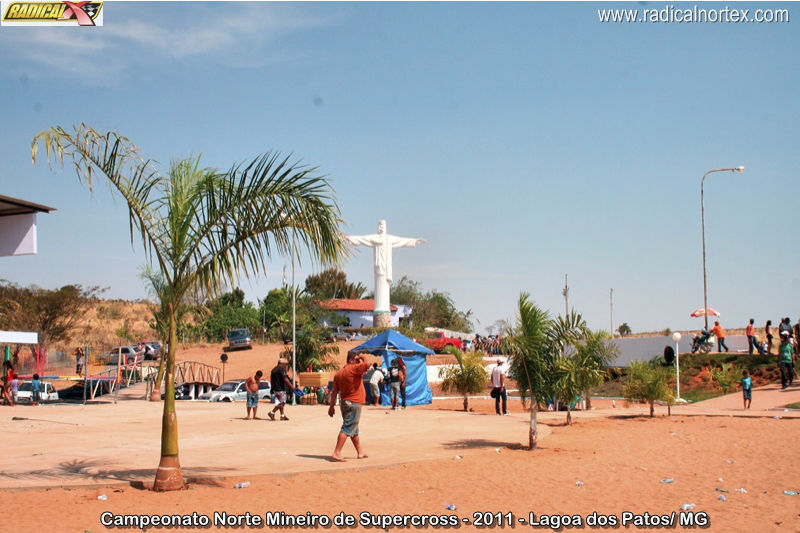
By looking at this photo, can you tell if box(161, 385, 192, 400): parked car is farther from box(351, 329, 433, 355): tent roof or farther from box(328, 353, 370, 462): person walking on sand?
box(328, 353, 370, 462): person walking on sand

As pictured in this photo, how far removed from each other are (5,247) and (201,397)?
20390mm

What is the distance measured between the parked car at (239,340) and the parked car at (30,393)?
2638 centimetres

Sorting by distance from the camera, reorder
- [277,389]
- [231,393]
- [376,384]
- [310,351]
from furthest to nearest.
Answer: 1. [310,351]
2. [231,393]
3. [376,384]
4. [277,389]

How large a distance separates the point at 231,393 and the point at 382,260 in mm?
38577

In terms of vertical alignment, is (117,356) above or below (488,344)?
below

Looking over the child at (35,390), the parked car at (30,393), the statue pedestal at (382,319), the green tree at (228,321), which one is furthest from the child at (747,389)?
the green tree at (228,321)

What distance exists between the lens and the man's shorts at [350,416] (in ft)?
40.0

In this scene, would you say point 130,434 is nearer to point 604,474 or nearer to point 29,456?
point 29,456

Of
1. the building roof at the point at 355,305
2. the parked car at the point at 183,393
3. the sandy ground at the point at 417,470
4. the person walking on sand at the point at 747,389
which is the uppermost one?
the building roof at the point at 355,305

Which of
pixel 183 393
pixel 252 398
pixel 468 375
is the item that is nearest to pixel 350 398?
pixel 252 398

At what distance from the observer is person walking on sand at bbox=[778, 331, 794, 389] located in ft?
79.1

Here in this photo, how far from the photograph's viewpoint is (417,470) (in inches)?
460

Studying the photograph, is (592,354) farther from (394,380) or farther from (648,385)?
(394,380)

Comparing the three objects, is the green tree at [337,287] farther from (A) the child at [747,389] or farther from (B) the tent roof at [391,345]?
(A) the child at [747,389]
